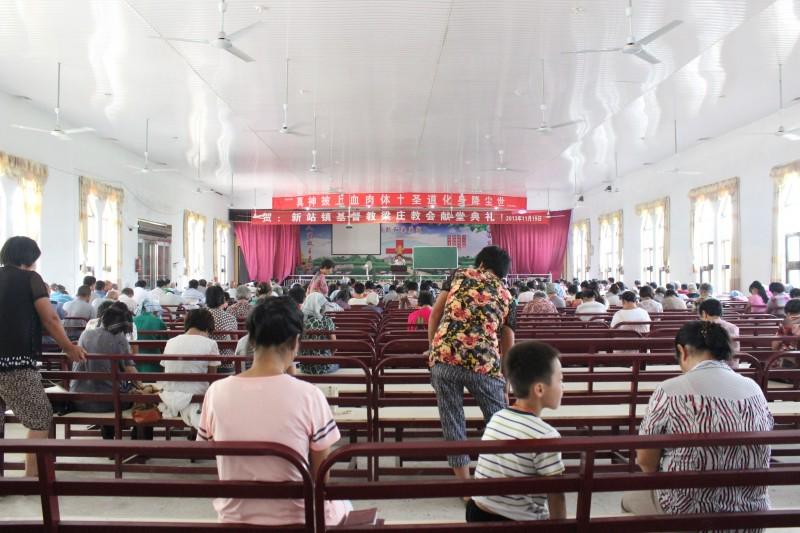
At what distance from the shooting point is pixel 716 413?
1.80 m

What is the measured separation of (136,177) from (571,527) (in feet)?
50.2

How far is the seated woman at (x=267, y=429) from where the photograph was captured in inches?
59.3

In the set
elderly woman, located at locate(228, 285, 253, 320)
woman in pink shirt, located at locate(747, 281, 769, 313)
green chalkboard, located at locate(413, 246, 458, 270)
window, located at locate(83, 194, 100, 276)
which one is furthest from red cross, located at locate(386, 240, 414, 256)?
elderly woman, located at locate(228, 285, 253, 320)

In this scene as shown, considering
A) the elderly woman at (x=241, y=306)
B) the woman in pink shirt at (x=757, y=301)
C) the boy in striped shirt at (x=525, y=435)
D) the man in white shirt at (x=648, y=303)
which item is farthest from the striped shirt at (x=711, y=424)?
the woman in pink shirt at (x=757, y=301)

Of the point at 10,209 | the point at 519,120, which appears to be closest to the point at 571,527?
the point at 519,120

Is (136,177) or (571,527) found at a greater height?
(136,177)

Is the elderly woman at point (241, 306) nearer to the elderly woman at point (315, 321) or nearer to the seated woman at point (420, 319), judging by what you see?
the elderly woman at point (315, 321)

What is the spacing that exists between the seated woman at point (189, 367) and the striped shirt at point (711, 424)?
7.84 feet

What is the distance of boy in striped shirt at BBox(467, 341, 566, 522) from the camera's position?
1582 mm

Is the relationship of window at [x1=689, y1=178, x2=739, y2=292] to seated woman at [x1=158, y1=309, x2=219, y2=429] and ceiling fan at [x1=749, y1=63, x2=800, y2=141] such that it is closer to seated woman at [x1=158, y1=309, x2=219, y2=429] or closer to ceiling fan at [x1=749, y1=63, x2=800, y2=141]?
ceiling fan at [x1=749, y1=63, x2=800, y2=141]

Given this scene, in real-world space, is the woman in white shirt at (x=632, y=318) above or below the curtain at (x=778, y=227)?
below

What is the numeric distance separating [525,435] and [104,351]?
3026 mm

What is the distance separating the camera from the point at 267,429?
5.03 feet

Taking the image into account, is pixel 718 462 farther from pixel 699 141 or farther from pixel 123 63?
pixel 699 141
